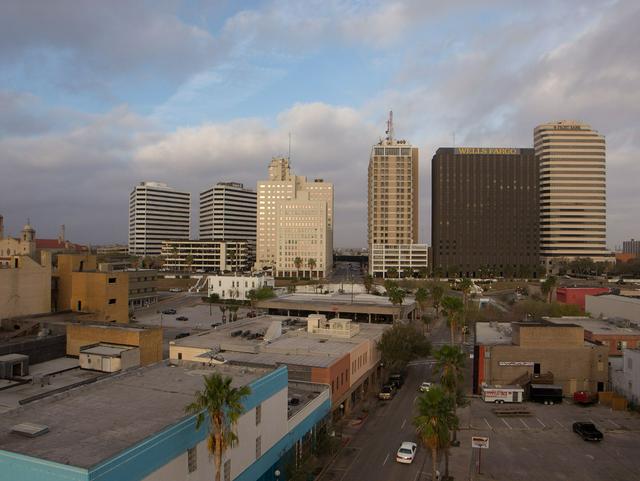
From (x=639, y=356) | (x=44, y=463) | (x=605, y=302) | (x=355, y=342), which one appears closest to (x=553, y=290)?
(x=605, y=302)

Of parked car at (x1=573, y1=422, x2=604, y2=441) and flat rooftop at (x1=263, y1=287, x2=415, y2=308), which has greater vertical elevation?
flat rooftop at (x1=263, y1=287, x2=415, y2=308)

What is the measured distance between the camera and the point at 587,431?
1610 inches

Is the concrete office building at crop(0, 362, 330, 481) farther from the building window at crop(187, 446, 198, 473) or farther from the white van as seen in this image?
the white van

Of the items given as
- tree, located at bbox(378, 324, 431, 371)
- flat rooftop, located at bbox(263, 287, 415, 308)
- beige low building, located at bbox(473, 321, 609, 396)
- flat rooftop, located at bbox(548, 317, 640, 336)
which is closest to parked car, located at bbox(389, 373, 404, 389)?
tree, located at bbox(378, 324, 431, 371)

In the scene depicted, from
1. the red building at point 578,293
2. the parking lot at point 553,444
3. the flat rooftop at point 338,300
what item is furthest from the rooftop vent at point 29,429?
the red building at point 578,293

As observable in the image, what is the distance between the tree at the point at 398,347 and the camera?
57.5m

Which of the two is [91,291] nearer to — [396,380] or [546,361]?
[396,380]

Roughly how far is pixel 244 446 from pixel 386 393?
28.7 meters

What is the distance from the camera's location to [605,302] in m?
90.8

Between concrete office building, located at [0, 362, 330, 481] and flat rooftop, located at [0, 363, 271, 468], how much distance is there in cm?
4

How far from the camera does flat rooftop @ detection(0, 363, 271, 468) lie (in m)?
18.9

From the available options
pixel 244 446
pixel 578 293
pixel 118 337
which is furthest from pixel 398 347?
pixel 578 293

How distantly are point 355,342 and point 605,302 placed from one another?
197 feet

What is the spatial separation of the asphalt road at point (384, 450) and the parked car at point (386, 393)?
644 millimetres
